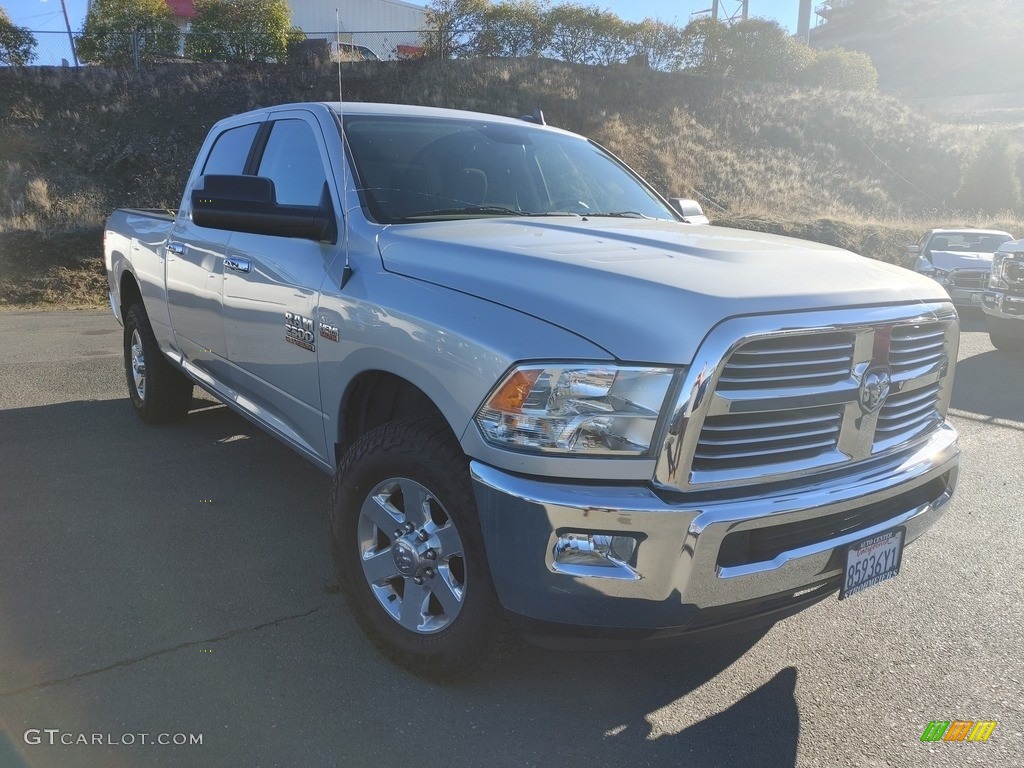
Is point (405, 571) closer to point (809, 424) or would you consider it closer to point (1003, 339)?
point (809, 424)

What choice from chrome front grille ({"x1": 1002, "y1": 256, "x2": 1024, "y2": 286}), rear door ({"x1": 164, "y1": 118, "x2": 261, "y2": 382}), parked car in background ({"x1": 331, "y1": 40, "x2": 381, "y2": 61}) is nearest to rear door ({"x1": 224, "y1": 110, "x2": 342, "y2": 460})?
rear door ({"x1": 164, "y1": 118, "x2": 261, "y2": 382})

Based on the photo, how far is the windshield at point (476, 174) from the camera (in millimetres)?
3547

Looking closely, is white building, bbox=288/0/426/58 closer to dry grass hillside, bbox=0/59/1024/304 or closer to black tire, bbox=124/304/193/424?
dry grass hillside, bbox=0/59/1024/304

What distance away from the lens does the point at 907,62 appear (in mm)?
99938

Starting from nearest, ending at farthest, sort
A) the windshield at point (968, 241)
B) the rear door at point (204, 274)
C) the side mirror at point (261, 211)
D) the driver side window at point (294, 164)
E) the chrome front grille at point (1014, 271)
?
1. the side mirror at point (261, 211)
2. the driver side window at point (294, 164)
3. the rear door at point (204, 274)
4. the chrome front grille at point (1014, 271)
5. the windshield at point (968, 241)

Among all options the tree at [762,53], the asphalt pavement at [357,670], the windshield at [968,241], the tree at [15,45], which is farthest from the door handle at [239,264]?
the tree at [762,53]

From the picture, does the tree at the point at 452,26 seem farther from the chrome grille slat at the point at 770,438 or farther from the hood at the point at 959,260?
the chrome grille slat at the point at 770,438

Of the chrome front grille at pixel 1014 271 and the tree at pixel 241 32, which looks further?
the tree at pixel 241 32

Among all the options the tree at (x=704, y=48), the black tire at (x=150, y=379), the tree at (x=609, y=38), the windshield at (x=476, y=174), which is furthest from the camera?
the tree at (x=704, y=48)

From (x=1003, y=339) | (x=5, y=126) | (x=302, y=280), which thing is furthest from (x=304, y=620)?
(x=5, y=126)

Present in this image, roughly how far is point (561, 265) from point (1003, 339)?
873 centimetres

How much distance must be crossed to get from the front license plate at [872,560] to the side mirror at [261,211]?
216 cm

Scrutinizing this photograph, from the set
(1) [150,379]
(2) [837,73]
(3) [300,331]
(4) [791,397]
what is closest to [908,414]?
(4) [791,397]

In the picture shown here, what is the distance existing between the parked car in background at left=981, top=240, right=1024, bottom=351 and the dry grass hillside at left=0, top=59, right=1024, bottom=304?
11.1m
